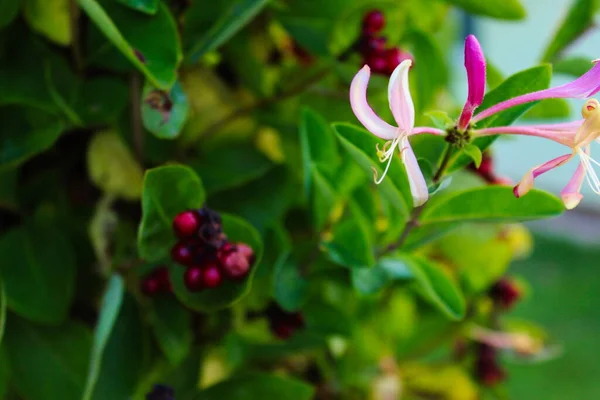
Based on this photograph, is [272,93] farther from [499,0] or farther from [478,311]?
[478,311]

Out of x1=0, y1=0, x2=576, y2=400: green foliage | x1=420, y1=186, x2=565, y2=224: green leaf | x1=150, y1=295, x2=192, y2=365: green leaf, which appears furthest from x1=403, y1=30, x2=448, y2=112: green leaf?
x1=150, y1=295, x2=192, y2=365: green leaf

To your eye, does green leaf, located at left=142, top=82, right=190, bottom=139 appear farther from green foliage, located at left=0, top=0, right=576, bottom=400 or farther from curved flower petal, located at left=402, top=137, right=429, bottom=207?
curved flower petal, located at left=402, top=137, right=429, bottom=207

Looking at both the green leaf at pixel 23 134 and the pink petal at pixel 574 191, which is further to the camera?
the green leaf at pixel 23 134

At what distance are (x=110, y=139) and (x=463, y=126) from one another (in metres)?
0.28

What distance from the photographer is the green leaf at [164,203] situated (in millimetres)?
350

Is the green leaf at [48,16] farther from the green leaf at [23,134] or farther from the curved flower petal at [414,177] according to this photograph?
the curved flower petal at [414,177]

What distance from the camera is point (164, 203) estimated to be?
367mm

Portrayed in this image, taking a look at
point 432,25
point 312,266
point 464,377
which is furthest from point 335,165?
point 464,377

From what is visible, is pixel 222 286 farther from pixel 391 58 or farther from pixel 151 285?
pixel 391 58

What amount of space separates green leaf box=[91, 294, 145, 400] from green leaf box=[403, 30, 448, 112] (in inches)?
9.7

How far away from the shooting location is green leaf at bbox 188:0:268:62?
1.24 ft

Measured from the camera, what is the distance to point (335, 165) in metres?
0.43

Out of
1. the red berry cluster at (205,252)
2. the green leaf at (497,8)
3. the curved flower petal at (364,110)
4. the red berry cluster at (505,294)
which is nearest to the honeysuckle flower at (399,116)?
the curved flower petal at (364,110)

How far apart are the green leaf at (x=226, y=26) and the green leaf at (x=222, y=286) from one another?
3.8 inches
